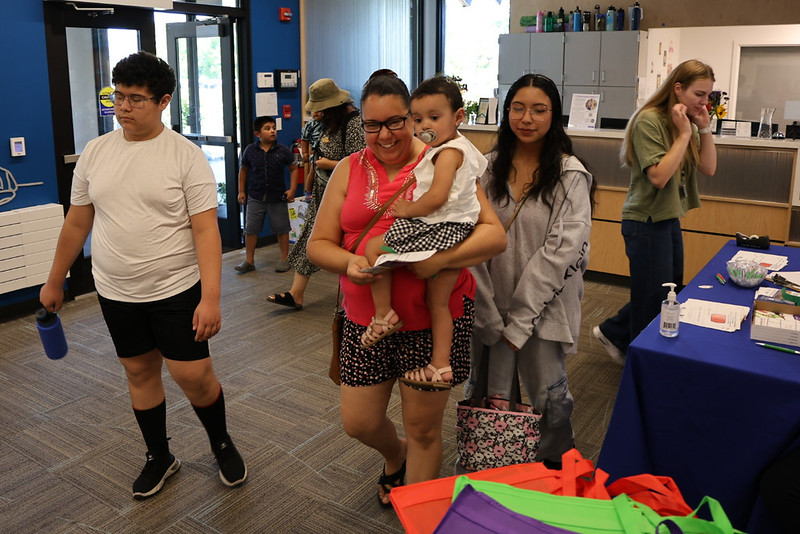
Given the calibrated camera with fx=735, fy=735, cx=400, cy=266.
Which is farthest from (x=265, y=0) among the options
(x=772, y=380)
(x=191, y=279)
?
(x=772, y=380)

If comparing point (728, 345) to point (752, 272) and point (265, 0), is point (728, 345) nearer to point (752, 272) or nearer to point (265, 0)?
point (752, 272)

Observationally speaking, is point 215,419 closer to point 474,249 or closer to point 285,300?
point 474,249

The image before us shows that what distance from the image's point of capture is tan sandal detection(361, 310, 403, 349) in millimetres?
1938

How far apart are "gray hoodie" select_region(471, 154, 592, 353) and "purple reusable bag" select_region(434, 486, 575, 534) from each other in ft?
2.96

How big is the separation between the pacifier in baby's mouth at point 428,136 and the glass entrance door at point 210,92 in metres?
4.58

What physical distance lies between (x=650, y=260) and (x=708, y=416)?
1.41 m

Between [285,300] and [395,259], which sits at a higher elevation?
[395,259]

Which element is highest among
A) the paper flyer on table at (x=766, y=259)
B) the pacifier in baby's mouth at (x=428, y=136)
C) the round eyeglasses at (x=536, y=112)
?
the round eyeglasses at (x=536, y=112)

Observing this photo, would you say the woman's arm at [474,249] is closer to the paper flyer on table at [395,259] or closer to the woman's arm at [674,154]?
the paper flyer on table at [395,259]

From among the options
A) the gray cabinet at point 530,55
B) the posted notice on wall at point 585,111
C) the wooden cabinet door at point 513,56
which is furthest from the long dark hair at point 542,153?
the wooden cabinet door at point 513,56

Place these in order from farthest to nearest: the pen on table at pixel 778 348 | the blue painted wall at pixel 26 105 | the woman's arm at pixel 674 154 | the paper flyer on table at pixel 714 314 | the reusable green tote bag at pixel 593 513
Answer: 1. the blue painted wall at pixel 26 105
2. the woman's arm at pixel 674 154
3. the paper flyer on table at pixel 714 314
4. the pen on table at pixel 778 348
5. the reusable green tote bag at pixel 593 513

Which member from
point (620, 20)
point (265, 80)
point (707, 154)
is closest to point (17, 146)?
point (265, 80)

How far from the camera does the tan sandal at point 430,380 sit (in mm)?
2010

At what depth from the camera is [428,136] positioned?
6.49 ft
